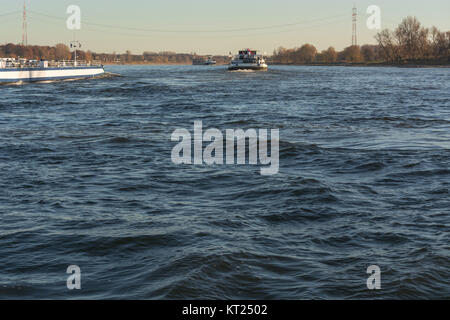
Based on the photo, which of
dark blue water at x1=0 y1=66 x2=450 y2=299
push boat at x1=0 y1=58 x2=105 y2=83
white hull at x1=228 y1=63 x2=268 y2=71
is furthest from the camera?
white hull at x1=228 y1=63 x2=268 y2=71

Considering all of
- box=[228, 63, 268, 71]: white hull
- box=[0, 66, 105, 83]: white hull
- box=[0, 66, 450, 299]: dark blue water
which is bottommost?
box=[0, 66, 450, 299]: dark blue water

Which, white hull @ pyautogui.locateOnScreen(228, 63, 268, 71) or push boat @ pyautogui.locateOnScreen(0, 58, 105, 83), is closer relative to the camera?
push boat @ pyautogui.locateOnScreen(0, 58, 105, 83)

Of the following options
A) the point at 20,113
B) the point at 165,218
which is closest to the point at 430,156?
the point at 165,218

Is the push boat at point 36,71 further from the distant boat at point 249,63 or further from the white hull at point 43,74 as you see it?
the distant boat at point 249,63

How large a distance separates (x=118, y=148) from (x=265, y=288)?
40.6ft

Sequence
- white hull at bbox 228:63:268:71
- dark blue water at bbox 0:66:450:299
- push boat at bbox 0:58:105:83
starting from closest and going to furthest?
dark blue water at bbox 0:66:450:299 → push boat at bbox 0:58:105:83 → white hull at bbox 228:63:268:71

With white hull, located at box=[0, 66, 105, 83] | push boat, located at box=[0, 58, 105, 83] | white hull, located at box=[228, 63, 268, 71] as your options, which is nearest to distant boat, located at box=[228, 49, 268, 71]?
white hull, located at box=[228, 63, 268, 71]

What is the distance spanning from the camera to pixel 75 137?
2111 cm

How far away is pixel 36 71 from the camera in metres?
69.1

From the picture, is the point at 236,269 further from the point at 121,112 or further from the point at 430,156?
the point at 121,112

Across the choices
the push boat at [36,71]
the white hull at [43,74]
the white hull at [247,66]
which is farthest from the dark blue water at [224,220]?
the white hull at [247,66]

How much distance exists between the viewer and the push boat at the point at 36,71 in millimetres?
62872

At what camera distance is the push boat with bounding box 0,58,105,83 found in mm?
62872

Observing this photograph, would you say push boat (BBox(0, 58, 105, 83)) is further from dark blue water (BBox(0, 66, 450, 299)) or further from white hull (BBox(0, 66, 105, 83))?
dark blue water (BBox(0, 66, 450, 299))
